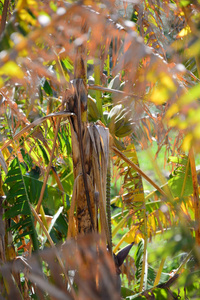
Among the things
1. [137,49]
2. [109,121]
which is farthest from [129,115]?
[137,49]

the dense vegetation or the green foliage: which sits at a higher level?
the dense vegetation

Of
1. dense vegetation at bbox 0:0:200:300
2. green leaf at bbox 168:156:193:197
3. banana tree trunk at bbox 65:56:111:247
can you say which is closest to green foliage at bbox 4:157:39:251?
dense vegetation at bbox 0:0:200:300

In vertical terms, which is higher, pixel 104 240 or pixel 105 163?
pixel 105 163

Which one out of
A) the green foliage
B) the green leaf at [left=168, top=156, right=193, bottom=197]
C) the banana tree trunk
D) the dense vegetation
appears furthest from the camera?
the green leaf at [left=168, top=156, right=193, bottom=197]

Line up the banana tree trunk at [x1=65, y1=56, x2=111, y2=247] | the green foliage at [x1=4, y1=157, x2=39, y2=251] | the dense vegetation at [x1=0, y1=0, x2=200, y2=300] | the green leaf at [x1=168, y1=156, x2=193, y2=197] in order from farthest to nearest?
1. the green leaf at [x1=168, y1=156, x2=193, y2=197]
2. the green foliage at [x1=4, y1=157, x2=39, y2=251]
3. the banana tree trunk at [x1=65, y1=56, x2=111, y2=247]
4. the dense vegetation at [x1=0, y1=0, x2=200, y2=300]

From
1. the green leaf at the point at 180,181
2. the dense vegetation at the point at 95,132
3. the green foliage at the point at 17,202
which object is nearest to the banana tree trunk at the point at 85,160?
the dense vegetation at the point at 95,132

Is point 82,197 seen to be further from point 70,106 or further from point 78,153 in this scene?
point 70,106

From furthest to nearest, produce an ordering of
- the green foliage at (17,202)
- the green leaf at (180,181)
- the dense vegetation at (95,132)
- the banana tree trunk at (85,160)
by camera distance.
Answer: the green leaf at (180,181) → the green foliage at (17,202) → the banana tree trunk at (85,160) → the dense vegetation at (95,132)

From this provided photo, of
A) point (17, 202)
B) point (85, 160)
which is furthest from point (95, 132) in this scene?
point (17, 202)

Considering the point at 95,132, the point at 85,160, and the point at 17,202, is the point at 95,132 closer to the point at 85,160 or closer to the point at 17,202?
the point at 85,160

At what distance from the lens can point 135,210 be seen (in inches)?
67.2

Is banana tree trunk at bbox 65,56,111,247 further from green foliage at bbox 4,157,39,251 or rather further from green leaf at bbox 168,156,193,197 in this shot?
green leaf at bbox 168,156,193,197

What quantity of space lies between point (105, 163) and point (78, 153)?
84 mm

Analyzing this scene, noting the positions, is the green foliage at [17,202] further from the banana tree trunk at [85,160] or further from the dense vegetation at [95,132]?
the banana tree trunk at [85,160]
